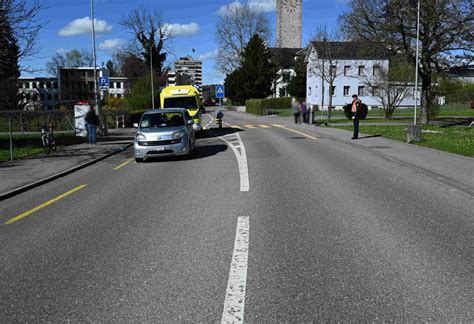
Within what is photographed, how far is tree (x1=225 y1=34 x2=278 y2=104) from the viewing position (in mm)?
72000

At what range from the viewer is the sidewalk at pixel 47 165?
10.1 meters

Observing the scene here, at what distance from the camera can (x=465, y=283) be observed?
13.0 feet

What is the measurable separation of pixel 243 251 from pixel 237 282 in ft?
2.91

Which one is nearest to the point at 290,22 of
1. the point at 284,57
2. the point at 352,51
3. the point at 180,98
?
the point at 284,57

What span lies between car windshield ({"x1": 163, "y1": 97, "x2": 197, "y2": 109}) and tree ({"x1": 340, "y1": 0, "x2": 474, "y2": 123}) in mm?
11426

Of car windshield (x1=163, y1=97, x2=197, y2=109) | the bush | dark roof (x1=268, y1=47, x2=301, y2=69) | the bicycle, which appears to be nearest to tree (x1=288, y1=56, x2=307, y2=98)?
the bush

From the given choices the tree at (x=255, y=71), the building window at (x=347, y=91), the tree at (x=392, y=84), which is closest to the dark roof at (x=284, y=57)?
the tree at (x=255, y=71)

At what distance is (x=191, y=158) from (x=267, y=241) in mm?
9487

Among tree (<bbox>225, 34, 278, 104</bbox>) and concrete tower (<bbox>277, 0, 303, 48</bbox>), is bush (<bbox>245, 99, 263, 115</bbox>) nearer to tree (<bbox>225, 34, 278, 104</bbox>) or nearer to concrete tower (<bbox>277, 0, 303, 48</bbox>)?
tree (<bbox>225, 34, 278, 104</bbox>)

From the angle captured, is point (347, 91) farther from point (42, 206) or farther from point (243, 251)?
point (243, 251)

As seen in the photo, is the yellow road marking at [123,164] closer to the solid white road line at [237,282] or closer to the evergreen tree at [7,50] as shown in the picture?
the evergreen tree at [7,50]

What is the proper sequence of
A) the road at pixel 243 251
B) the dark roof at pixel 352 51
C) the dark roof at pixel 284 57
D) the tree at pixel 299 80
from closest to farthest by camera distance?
the road at pixel 243 251 → the dark roof at pixel 352 51 → the tree at pixel 299 80 → the dark roof at pixel 284 57

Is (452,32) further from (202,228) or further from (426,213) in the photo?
(202,228)

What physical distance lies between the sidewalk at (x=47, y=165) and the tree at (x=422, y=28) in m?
16.4
